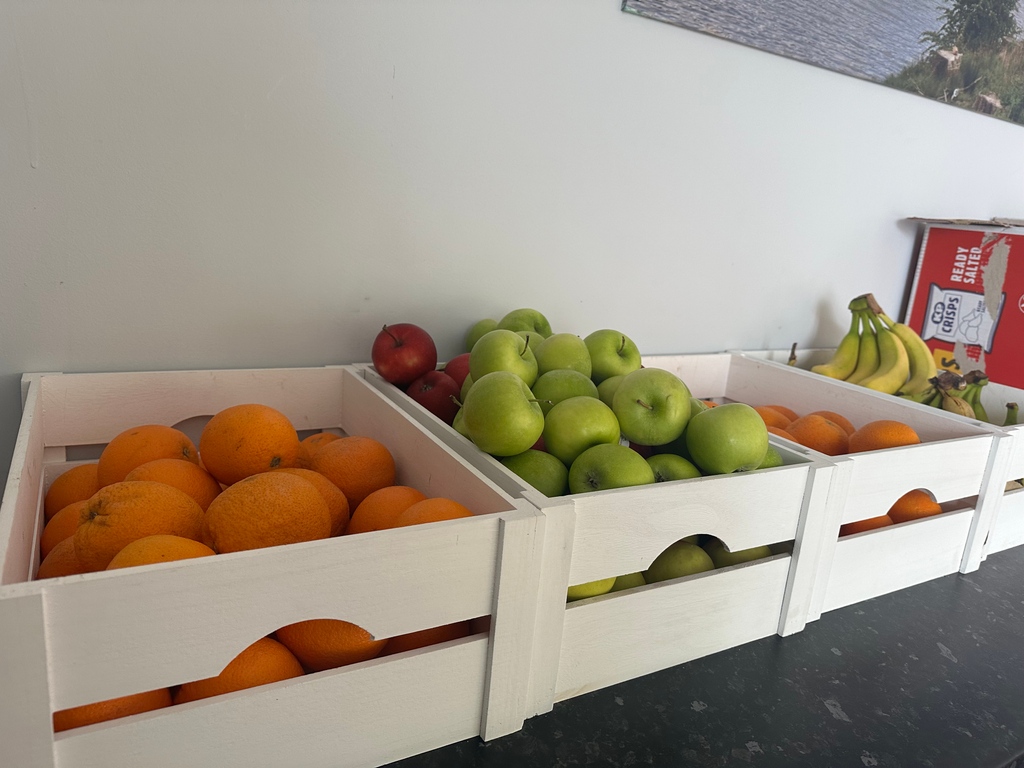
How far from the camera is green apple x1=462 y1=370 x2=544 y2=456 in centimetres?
69

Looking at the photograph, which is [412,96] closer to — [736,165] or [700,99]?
[700,99]

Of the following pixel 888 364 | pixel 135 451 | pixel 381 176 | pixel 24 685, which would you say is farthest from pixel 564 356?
pixel 888 364

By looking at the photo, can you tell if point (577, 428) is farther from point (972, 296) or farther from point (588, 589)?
point (972, 296)

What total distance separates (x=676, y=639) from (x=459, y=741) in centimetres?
25

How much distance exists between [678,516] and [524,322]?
0.44 m

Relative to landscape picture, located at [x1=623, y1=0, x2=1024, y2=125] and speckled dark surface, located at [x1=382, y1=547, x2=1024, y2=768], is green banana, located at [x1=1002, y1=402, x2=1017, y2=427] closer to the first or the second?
speckled dark surface, located at [x1=382, y1=547, x2=1024, y2=768]

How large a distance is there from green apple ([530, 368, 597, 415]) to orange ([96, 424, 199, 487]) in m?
0.40

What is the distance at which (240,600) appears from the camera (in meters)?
0.47

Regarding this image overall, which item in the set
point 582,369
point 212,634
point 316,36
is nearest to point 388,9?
point 316,36

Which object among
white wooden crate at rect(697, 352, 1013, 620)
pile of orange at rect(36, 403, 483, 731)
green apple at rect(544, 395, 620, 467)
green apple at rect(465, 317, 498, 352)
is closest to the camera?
pile of orange at rect(36, 403, 483, 731)

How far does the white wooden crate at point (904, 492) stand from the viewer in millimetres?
837

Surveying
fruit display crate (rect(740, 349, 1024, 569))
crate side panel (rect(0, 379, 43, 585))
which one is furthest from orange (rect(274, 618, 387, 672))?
fruit display crate (rect(740, 349, 1024, 569))

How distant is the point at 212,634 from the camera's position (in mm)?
471

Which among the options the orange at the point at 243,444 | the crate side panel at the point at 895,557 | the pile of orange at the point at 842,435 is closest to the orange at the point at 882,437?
the pile of orange at the point at 842,435
